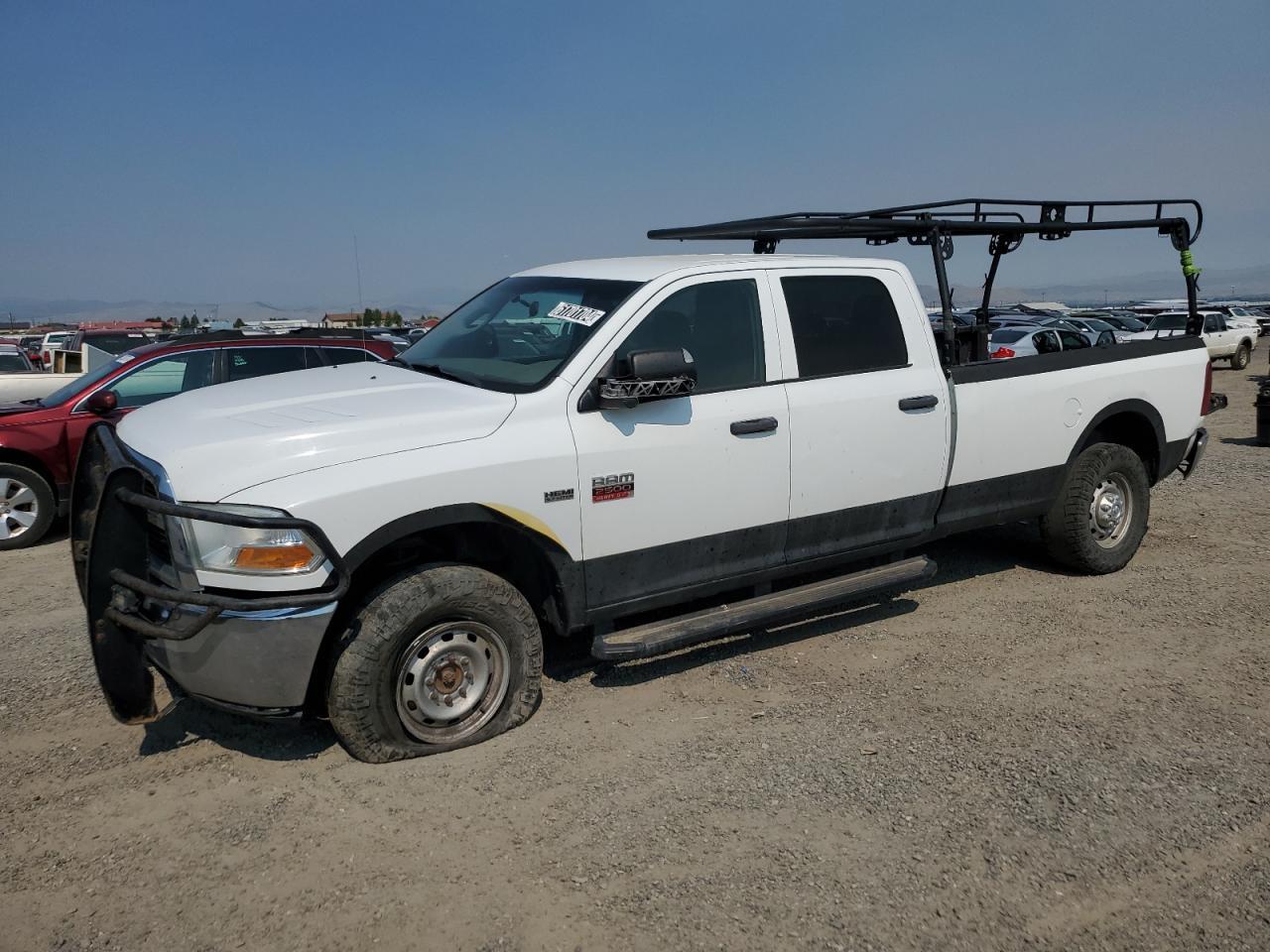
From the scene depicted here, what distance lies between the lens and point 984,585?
6.32 meters

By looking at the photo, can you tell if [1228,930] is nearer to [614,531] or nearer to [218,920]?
[614,531]

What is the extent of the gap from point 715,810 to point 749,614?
1195 mm

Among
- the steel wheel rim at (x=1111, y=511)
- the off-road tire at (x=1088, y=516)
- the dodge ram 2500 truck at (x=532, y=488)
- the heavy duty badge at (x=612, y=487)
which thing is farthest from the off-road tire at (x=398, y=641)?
the steel wheel rim at (x=1111, y=511)

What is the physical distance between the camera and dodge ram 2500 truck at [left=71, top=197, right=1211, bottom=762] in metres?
3.53

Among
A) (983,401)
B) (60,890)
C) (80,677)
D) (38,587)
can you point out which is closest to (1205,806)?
(983,401)

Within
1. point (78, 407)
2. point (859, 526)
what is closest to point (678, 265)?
point (859, 526)

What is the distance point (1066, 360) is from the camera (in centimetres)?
593

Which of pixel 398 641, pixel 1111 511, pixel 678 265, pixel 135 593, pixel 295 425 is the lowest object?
pixel 1111 511

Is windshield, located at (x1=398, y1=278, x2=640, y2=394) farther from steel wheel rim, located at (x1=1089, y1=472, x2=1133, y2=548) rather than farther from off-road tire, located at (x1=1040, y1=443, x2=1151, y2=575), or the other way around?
steel wheel rim, located at (x1=1089, y1=472, x2=1133, y2=548)

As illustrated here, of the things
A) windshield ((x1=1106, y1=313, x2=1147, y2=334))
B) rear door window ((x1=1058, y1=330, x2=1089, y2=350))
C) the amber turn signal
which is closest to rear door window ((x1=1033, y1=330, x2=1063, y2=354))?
rear door window ((x1=1058, y1=330, x2=1089, y2=350))

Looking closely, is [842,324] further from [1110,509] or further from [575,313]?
[1110,509]

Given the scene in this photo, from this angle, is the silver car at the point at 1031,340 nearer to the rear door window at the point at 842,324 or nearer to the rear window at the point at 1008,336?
the rear window at the point at 1008,336

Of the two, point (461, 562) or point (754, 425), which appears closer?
point (461, 562)

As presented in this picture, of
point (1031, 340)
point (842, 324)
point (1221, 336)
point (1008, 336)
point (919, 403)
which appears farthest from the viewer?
point (1221, 336)
